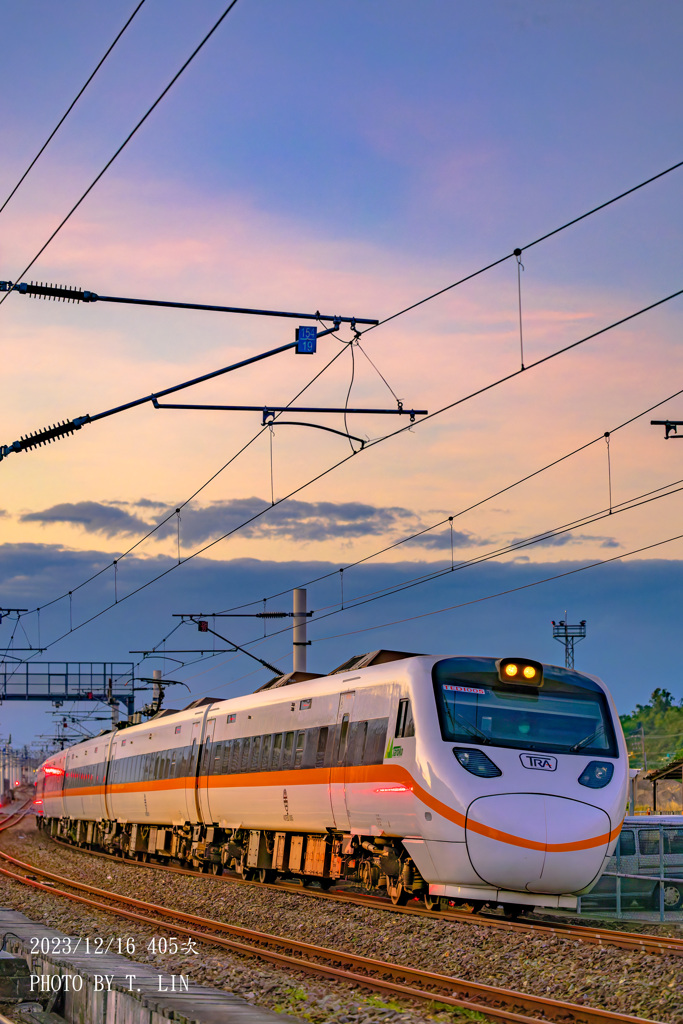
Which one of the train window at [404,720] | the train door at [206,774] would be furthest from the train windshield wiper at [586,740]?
the train door at [206,774]

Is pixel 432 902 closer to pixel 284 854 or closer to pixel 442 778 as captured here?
pixel 442 778

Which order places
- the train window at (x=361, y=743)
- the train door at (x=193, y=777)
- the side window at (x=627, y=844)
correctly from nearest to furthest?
1. the train window at (x=361, y=743)
2. the side window at (x=627, y=844)
3. the train door at (x=193, y=777)

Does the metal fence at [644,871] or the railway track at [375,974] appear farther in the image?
the metal fence at [644,871]

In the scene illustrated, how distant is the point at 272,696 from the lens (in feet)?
78.1

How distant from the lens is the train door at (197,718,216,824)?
90.4ft

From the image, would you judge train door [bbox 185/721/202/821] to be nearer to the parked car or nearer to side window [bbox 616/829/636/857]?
the parked car

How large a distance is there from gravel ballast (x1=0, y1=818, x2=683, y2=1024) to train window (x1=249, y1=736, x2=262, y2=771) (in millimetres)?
2544

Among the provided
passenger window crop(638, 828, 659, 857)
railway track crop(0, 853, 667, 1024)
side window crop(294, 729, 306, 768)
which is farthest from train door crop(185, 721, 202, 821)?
passenger window crop(638, 828, 659, 857)

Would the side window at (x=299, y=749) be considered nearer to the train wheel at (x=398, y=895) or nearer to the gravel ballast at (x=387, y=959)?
the gravel ballast at (x=387, y=959)

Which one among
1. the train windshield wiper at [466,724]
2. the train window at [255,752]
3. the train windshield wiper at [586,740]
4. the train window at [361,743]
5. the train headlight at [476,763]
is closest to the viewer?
the train headlight at [476,763]

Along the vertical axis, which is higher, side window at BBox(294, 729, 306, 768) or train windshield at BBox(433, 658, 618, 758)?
train windshield at BBox(433, 658, 618, 758)

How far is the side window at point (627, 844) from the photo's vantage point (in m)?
20.0

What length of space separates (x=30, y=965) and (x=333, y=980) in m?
3.15

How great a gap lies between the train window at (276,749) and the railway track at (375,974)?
10.6 ft
